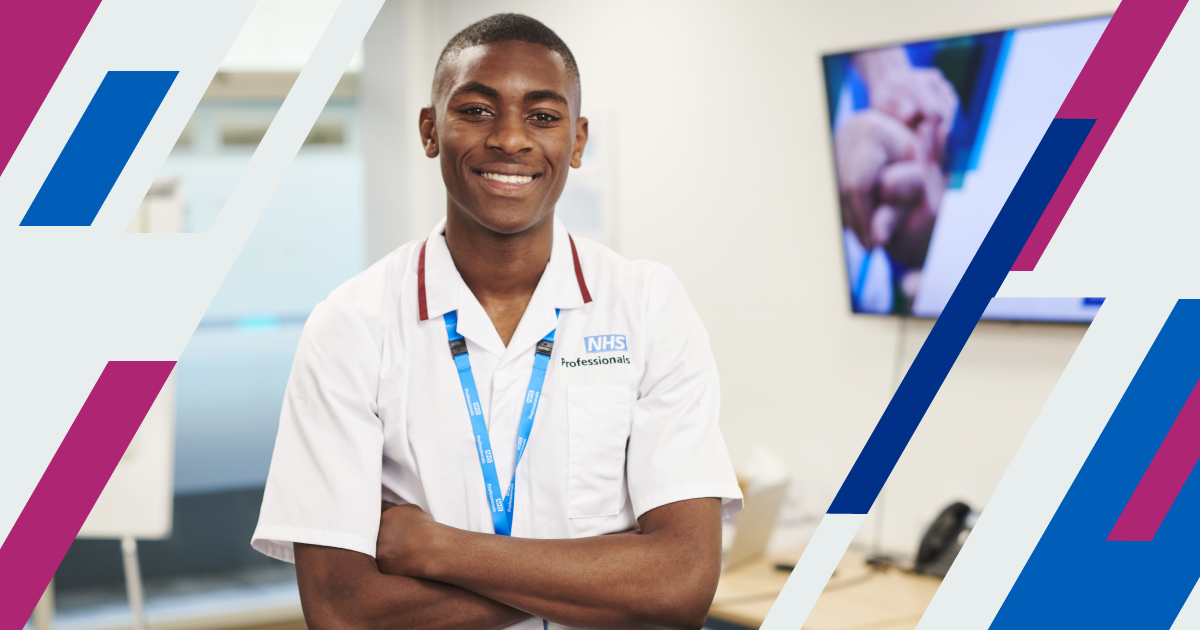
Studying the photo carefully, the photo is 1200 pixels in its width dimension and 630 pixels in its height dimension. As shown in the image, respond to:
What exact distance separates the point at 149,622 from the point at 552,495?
2.82 m

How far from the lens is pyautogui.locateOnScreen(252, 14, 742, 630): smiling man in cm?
128

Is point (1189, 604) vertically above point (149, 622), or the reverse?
point (1189, 604)

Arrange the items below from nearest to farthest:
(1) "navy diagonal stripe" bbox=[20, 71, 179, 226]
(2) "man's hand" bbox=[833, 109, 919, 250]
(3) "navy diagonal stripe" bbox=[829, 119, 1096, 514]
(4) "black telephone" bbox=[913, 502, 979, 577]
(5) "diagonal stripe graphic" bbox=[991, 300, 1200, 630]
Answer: (5) "diagonal stripe graphic" bbox=[991, 300, 1200, 630] < (3) "navy diagonal stripe" bbox=[829, 119, 1096, 514] < (4) "black telephone" bbox=[913, 502, 979, 577] < (2) "man's hand" bbox=[833, 109, 919, 250] < (1) "navy diagonal stripe" bbox=[20, 71, 179, 226]

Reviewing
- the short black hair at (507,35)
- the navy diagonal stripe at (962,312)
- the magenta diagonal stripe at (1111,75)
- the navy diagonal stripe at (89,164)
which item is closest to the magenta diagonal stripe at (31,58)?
the navy diagonal stripe at (89,164)

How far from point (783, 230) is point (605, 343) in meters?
1.55

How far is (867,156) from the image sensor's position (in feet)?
8.43

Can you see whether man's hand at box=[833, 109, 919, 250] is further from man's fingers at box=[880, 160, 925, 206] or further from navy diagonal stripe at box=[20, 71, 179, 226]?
navy diagonal stripe at box=[20, 71, 179, 226]

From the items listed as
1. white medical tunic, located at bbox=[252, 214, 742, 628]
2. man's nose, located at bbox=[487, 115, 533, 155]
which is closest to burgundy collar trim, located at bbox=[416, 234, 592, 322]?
white medical tunic, located at bbox=[252, 214, 742, 628]

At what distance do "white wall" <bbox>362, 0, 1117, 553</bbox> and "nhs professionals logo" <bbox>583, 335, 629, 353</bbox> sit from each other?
1.39m

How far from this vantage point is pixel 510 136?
1337 millimetres

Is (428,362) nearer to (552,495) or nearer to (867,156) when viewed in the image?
(552,495)

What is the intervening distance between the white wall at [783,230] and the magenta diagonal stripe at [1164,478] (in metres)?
0.28

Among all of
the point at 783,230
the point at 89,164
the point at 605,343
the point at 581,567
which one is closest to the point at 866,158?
the point at 783,230

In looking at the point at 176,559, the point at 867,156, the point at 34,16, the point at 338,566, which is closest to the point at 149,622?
the point at 176,559
